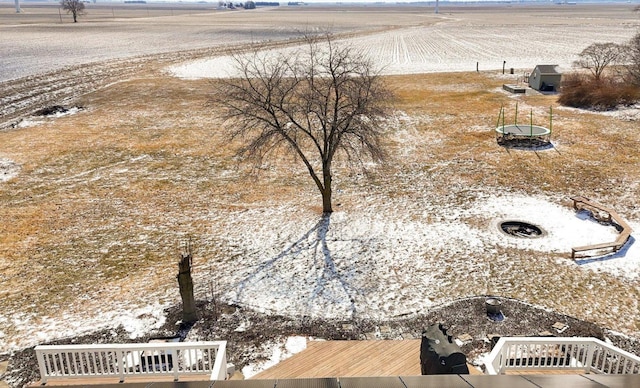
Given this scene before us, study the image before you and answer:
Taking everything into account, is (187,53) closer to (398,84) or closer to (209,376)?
(398,84)

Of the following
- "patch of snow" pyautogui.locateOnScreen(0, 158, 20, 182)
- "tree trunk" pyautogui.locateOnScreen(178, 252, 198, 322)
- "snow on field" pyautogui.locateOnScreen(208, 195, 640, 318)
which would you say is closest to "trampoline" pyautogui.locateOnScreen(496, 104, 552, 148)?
"snow on field" pyautogui.locateOnScreen(208, 195, 640, 318)

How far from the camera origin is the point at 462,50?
66562 millimetres

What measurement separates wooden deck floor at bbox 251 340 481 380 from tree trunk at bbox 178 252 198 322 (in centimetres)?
305

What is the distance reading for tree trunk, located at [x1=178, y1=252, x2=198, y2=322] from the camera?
11.0 meters

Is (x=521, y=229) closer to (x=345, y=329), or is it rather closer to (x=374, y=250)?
(x=374, y=250)

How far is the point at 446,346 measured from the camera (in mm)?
7547

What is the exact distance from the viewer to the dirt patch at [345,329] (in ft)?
34.1

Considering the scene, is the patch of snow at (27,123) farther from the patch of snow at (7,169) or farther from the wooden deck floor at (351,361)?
the wooden deck floor at (351,361)

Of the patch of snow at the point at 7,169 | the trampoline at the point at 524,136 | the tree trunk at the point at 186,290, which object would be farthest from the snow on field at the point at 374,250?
the patch of snow at the point at 7,169

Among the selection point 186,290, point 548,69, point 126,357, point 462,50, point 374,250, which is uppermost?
point 462,50

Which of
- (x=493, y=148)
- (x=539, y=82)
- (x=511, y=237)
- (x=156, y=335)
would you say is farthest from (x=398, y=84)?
(x=156, y=335)

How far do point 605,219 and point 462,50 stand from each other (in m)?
56.5

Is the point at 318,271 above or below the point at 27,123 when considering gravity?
below

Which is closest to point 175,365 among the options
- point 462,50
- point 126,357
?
point 126,357
